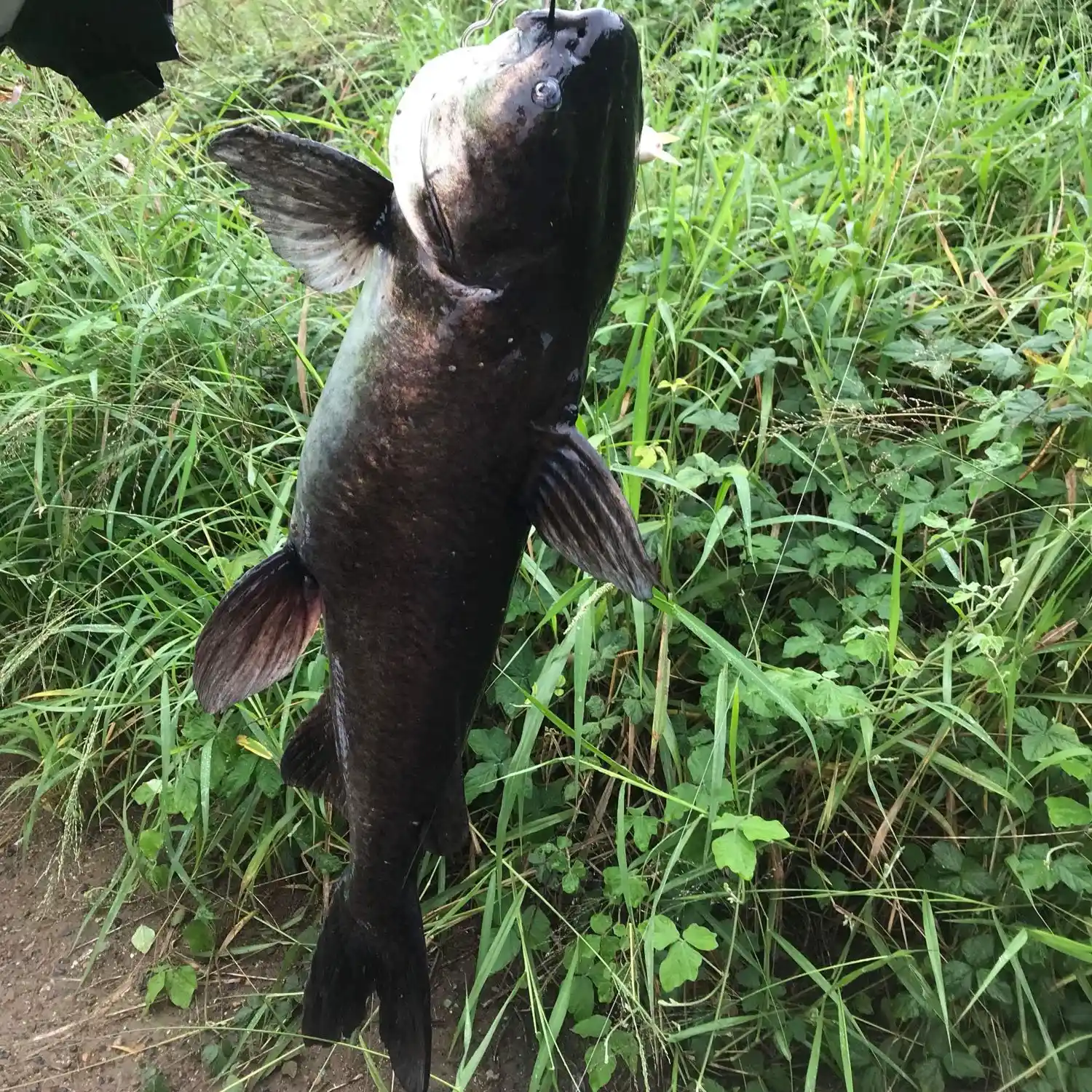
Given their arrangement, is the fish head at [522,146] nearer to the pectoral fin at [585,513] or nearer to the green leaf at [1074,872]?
the pectoral fin at [585,513]

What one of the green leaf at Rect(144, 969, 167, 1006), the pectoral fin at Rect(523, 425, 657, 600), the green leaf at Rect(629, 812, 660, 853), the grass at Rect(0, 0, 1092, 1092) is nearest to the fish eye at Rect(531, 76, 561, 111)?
the pectoral fin at Rect(523, 425, 657, 600)

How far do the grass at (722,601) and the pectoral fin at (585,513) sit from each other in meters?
0.77

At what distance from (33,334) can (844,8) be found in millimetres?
3268

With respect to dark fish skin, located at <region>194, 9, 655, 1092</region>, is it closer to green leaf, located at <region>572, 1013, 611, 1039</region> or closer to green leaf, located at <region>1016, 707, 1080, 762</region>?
green leaf, located at <region>572, 1013, 611, 1039</region>

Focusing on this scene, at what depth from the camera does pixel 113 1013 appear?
2.13 metres

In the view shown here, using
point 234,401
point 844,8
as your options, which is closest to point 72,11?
point 234,401

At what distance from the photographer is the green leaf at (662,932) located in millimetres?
1716

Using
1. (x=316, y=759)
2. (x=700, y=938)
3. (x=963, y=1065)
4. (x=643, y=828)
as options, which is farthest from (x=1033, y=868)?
(x=316, y=759)

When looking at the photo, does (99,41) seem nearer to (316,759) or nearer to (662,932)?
(316,759)

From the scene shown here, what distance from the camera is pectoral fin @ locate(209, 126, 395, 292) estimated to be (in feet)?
3.35

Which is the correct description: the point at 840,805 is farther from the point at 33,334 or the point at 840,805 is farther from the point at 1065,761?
the point at 33,334

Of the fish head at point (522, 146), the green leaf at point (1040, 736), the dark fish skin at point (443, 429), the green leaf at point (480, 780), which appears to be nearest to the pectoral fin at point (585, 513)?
the dark fish skin at point (443, 429)

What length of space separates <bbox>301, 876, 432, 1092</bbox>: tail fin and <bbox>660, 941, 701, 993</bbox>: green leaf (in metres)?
0.49

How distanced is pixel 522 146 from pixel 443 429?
0.38 meters
